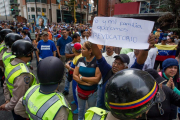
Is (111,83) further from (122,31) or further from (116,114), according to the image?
(122,31)

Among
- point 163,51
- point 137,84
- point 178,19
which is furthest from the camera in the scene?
point 178,19

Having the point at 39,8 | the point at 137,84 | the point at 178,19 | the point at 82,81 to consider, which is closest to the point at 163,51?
the point at 82,81

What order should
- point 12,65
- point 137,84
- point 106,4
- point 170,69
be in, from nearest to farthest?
1. point 137,84
2. point 12,65
3. point 170,69
4. point 106,4

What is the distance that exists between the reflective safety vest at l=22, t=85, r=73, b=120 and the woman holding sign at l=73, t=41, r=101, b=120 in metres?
1.08

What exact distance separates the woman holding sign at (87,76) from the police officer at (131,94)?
151 cm

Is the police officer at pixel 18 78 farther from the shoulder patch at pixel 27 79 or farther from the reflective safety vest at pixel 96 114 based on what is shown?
the reflective safety vest at pixel 96 114

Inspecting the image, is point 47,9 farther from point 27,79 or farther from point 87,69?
point 27,79

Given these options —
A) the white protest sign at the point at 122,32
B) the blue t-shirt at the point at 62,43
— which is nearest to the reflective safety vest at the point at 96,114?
the white protest sign at the point at 122,32

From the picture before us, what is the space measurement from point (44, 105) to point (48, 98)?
0.27 feet

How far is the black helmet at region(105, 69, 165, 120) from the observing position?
0.88m

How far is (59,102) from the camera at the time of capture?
1367 millimetres

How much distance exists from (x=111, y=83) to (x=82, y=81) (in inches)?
63.8

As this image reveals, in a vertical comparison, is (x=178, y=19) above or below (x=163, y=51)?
above

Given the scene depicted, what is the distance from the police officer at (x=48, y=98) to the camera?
132 cm
